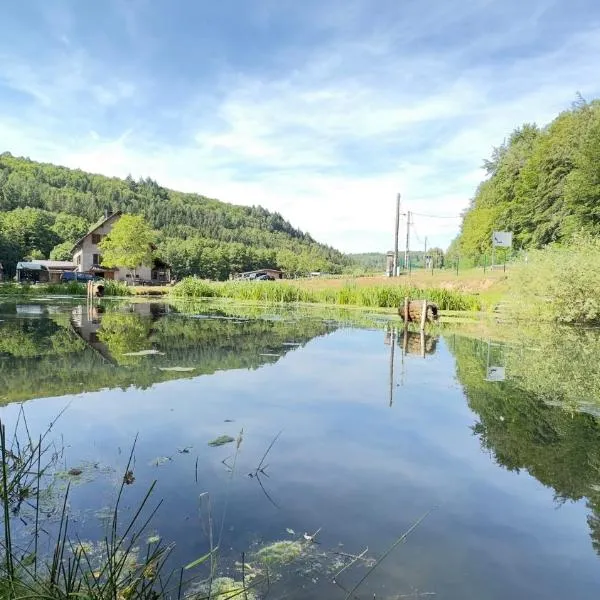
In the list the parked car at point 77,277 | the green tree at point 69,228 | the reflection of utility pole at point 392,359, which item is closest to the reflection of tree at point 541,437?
the reflection of utility pole at point 392,359

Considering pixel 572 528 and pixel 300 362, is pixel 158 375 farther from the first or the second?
pixel 572 528

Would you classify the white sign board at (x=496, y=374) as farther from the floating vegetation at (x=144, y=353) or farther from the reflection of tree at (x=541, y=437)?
the floating vegetation at (x=144, y=353)

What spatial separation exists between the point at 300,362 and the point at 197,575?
7677 mm

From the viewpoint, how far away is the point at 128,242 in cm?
5350

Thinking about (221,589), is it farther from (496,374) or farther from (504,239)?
(504,239)

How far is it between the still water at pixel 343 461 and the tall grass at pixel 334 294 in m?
17.2

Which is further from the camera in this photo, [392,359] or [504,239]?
[504,239]

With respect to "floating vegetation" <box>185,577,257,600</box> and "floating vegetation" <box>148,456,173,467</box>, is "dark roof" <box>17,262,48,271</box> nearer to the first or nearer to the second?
"floating vegetation" <box>148,456,173,467</box>

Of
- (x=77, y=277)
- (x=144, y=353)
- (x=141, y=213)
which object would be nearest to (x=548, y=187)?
(x=144, y=353)

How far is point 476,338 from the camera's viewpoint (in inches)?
598

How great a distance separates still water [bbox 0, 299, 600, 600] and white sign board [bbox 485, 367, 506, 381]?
59mm

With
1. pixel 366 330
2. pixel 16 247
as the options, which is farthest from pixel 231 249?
pixel 366 330

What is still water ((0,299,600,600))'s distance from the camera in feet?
10.3

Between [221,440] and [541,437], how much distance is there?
3421 millimetres
